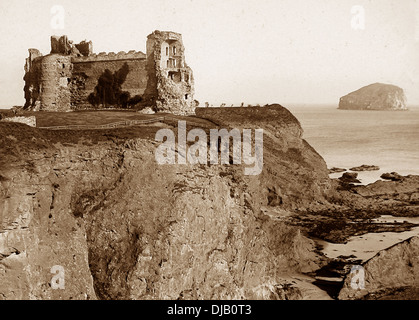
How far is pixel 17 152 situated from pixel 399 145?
97.6 meters

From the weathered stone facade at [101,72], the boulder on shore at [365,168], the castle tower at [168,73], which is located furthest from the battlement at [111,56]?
the boulder on shore at [365,168]

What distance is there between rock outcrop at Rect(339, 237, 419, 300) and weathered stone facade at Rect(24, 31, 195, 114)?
72.7ft

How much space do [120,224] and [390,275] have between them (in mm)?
16909

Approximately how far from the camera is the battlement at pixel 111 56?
45.0 m

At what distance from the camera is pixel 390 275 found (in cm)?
2869

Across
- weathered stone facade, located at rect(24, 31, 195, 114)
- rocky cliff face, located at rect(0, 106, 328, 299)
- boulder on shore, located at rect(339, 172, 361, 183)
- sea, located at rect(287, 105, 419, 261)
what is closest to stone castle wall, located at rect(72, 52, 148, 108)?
weathered stone facade, located at rect(24, 31, 195, 114)

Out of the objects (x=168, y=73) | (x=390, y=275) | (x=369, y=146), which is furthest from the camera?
(x=369, y=146)

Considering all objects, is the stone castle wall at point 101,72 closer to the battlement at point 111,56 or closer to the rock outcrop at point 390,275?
the battlement at point 111,56

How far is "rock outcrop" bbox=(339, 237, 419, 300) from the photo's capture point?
91.8ft

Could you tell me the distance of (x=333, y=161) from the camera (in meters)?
83.8

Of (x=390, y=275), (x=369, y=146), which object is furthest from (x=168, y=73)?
(x=369, y=146)

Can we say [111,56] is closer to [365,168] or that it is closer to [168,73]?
[168,73]

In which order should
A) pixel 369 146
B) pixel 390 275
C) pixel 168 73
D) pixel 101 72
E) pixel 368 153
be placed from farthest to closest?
1. pixel 369 146
2. pixel 368 153
3. pixel 101 72
4. pixel 168 73
5. pixel 390 275

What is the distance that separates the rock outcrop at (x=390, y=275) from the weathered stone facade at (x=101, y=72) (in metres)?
22.1
